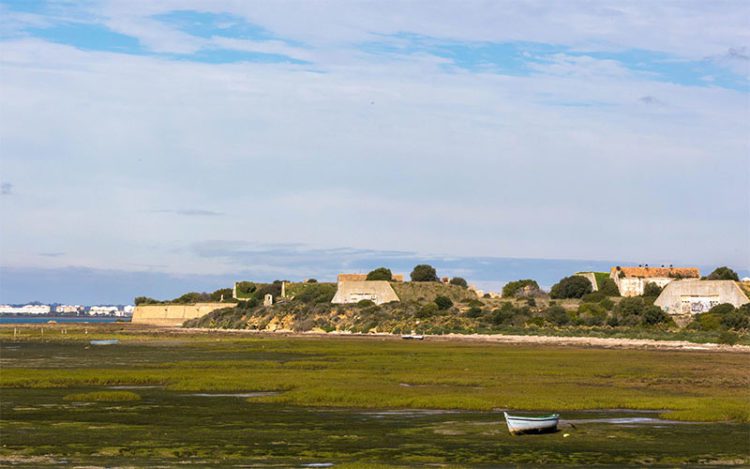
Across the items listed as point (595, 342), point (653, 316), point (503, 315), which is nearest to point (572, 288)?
point (503, 315)

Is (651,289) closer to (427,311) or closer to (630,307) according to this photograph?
(630,307)

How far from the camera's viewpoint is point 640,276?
185 meters

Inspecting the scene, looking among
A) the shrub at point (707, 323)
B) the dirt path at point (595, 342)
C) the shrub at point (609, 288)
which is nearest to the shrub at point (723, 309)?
the shrub at point (707, 323)

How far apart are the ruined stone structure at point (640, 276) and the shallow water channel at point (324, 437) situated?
141m

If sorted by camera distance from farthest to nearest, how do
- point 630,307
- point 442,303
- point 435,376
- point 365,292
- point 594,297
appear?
point 365,292, point 442,303, point 594,297, point 630,307, point 435,376

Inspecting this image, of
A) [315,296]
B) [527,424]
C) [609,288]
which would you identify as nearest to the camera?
[527,424]

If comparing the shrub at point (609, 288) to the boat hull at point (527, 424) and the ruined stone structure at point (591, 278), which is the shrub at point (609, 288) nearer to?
the ruined stone structure at point (591, 278)

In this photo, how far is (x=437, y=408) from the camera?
4547 cm

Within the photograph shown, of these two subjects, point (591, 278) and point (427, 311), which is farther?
point (591, 278)

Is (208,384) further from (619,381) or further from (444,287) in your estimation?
(444,287)

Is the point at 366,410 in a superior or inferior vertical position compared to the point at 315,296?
inferior

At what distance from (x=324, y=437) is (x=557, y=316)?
362ft

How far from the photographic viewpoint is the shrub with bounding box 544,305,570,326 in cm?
14175

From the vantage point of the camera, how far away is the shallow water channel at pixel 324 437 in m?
32.1
